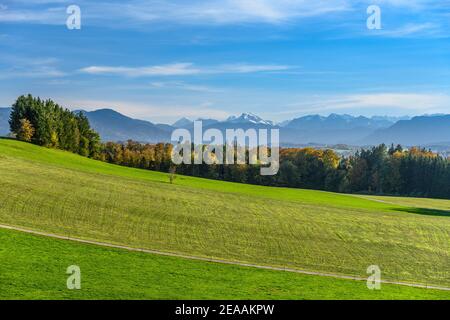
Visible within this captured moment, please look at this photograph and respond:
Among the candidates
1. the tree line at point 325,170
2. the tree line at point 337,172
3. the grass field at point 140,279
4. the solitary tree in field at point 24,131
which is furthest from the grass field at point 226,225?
the tree line at point 337,172

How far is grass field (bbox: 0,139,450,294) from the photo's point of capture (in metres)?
30.6

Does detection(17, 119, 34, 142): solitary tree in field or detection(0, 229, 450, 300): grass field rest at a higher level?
detection(17, 119, 34, 142): solitary tree in field

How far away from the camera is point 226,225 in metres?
38.6

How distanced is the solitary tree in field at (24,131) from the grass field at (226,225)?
37991mm

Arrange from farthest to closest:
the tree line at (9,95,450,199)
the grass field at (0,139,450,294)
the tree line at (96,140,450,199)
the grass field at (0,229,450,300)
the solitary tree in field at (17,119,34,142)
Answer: the tree line at (96,140,450,199) → the tree line at (9,95,450,199) → the solitary tree in field at (17,119,34,142) → the grass field at (0,139,450,294) → the grass field at (0,229,450,300)

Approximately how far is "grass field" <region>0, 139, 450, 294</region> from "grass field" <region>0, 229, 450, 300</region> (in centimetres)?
305

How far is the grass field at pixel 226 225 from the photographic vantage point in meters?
30.6

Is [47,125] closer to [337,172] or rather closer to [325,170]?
[325,170]

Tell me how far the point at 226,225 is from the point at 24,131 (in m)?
64.4

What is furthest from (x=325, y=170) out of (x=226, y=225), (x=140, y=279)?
(x=140, y=279)

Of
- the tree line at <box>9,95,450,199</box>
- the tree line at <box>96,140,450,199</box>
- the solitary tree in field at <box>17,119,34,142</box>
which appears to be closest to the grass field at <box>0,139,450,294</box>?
the solitary tree in field at <box>17,119,34,142</box>

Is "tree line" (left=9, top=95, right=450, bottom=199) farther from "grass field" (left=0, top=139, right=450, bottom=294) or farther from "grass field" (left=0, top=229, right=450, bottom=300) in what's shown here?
"grass field" (left=0, top=229, right=450, bottom=300)

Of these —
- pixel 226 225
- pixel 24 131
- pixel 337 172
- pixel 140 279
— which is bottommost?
pixel 140 279
